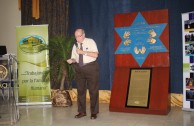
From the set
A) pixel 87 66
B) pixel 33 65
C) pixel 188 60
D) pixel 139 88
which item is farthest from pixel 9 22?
pixel 188 60

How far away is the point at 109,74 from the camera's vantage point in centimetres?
557

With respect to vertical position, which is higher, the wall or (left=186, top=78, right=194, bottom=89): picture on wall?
the wall

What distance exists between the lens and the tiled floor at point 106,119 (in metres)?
3.85

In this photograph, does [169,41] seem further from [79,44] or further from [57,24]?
[57,24]

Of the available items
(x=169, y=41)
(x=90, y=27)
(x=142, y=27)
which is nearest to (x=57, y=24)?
(x=90, y=27)

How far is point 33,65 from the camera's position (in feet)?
18.6

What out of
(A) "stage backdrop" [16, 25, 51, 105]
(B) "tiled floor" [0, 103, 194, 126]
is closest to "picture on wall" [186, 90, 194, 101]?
(B) "tiled floor" [0, 103, 194, 126]

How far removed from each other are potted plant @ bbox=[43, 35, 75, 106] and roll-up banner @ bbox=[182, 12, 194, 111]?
2.31 metres

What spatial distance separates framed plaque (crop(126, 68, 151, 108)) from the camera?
4539 millimetres

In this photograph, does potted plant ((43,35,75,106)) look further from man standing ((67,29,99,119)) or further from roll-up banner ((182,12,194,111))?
roll-up banner ((182,12,194,111))

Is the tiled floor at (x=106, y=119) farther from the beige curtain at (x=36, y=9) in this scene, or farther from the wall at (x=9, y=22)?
the wall at (x=9, y=22)

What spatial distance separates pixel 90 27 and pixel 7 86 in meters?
2.50

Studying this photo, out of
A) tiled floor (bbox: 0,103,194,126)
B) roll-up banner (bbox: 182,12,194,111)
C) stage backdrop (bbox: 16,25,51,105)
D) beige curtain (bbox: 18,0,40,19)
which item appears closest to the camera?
tiled floor (bbox: 0,103,194,126)

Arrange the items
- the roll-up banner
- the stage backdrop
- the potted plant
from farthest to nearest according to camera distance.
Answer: the stage backdrop < the potted plant < the roll-up banner
